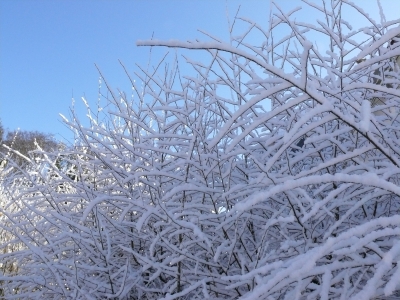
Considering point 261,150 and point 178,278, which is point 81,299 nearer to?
point 178,278

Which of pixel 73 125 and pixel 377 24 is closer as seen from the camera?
pixel 377 24

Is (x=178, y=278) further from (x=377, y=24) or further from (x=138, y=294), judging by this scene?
(x=377, y=24)

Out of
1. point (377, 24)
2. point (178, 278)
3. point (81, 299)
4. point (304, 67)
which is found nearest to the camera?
point (304, 67)

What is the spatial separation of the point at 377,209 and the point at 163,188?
128 cm

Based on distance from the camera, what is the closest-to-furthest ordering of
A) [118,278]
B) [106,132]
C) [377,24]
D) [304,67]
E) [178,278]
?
1. [304,67]
2. [178,278]
3. [377,24]
4. [118,278]
5. [106,132]

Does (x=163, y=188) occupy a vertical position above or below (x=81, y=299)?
above

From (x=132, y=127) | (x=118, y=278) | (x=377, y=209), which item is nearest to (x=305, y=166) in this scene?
(x=377, y=209)

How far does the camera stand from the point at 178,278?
223 cm

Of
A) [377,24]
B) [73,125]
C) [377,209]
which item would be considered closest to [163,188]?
[73,125]

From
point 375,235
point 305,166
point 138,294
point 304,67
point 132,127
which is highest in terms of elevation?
point 132,127

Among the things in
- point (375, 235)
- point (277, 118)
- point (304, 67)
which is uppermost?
point (277, 118)

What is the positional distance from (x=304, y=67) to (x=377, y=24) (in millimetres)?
1781

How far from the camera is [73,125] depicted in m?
2.90

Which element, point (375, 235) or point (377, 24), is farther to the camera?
point (377, 24)
